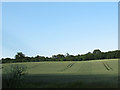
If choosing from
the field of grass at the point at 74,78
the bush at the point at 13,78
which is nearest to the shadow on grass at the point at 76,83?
the field of grass at the point at 74,78

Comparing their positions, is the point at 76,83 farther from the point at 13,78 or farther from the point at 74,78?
the point at 13,78

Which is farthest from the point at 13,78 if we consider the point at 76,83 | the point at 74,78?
the point at 74,78

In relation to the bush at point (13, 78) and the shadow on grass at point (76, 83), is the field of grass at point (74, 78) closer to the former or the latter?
the shadow on grass at point (76, 83)

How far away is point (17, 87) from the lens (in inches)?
965

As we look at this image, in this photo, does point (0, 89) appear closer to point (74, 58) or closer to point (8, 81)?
point (8, 81)

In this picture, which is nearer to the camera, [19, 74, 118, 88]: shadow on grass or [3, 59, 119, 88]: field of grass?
[19, 74, 118, 88]: shadow on grass

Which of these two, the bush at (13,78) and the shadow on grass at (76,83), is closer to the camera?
the shadow on grass at (76,83)

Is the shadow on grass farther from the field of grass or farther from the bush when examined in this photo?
the bush

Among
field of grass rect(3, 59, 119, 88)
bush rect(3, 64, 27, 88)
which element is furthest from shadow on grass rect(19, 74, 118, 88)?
bush rect(3, 64, 27, 88)

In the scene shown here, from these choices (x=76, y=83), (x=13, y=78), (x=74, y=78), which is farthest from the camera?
(x=74, y=78)

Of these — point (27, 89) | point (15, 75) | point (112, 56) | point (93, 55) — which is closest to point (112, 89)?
point (27, 89)

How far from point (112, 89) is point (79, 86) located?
3.93 metres

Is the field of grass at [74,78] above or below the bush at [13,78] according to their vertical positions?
below

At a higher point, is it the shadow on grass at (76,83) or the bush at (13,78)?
the bush at (13,78)
